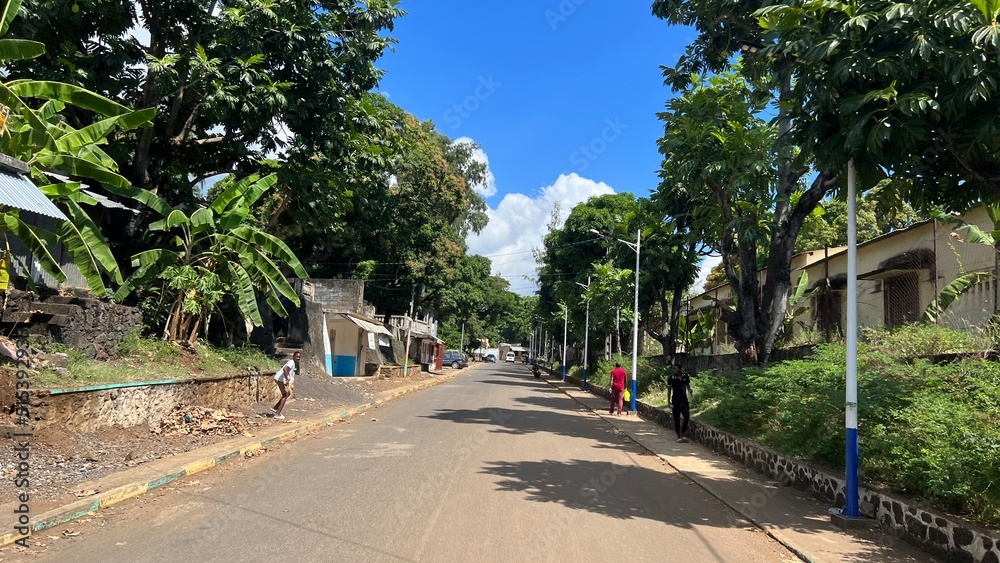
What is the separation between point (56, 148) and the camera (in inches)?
420

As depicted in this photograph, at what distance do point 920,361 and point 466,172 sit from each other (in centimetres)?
4054

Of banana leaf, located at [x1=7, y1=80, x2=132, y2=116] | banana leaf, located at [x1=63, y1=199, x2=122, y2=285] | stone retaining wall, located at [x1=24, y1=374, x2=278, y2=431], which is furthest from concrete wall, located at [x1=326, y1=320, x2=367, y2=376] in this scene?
banana leaf, located at [x1=7, y1=80, x2=132, y2=116]

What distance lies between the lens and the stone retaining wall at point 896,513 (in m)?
5.56

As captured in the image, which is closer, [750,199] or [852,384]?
[852,384]

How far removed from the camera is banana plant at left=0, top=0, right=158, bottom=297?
9680 mm

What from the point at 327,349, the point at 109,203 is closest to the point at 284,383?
the point at 109,203

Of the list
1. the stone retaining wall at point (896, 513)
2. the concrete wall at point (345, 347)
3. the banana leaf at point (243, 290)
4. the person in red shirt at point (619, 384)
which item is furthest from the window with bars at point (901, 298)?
the concrete wall at point (345, 347)

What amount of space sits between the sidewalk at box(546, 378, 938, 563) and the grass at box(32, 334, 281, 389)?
9583 mm

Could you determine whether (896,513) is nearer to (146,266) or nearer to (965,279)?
(965,279)

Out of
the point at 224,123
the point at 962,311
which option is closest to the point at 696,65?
the point at 962,311

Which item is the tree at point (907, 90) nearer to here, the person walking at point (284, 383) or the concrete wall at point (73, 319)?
the person walking at point (284, 383)

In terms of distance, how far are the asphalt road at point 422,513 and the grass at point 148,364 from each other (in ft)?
9.06

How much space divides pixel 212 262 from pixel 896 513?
15.2 metres

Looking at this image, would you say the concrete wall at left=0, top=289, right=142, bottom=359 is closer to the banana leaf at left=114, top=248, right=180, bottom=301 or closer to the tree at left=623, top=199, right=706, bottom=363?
the banana leaf at left=114, top=248, right=180, bottom=301
